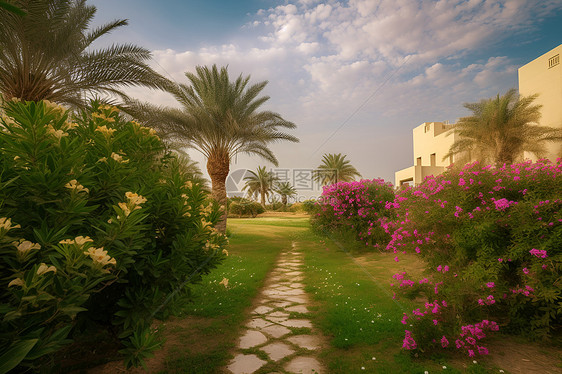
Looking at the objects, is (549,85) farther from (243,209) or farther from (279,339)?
(243,209)

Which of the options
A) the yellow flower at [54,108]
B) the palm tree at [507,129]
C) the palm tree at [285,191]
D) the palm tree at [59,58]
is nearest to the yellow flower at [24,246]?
the yellow flower at [54,108]

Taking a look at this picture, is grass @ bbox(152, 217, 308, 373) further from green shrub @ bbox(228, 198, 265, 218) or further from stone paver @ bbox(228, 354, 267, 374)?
green shrub @ bbox(228, 198, 265, 218)

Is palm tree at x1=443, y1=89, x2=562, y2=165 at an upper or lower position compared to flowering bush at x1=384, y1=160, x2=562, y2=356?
upper

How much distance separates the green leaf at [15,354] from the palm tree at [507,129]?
21231mm

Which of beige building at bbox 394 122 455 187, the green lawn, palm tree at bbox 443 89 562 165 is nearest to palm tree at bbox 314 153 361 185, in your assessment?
beige building at bbox 394 122 455 187

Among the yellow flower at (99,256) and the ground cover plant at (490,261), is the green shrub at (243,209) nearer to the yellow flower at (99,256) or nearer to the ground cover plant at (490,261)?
the ground cover plant at (490,261)

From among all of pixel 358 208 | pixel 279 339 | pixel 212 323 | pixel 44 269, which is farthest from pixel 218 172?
pixel 44 269

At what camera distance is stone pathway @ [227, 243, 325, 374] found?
3.18 m

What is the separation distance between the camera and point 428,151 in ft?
115

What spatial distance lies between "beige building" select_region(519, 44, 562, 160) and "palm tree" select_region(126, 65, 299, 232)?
17175 mm

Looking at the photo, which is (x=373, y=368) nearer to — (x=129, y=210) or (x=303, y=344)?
(x=303, y=344)

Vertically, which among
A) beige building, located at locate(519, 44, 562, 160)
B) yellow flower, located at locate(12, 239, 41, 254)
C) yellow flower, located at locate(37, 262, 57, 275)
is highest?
beige building, located at locate(519, 44, 562, 160)

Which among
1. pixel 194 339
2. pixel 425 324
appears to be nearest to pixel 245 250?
pixel 194 339

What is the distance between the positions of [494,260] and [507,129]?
18949 mm
